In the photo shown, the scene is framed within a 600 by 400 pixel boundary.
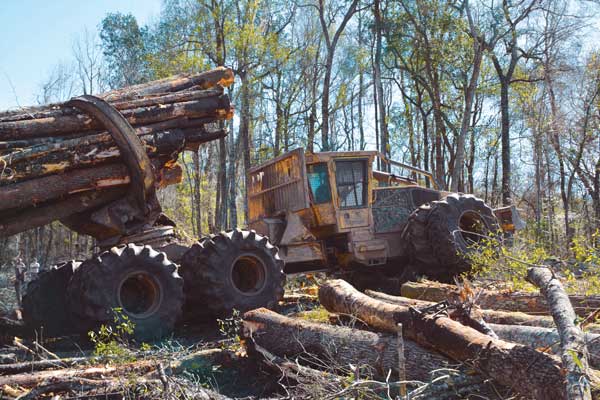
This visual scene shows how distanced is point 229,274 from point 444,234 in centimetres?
422

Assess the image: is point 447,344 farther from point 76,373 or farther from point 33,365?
point 33,365

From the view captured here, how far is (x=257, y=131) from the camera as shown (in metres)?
39.3

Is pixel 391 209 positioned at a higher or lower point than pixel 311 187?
lower

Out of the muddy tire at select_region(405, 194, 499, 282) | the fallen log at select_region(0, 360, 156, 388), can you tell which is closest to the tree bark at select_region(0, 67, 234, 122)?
the fallen log at select_region(0, 360, 156, 388)

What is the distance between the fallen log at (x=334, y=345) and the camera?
14.8ft

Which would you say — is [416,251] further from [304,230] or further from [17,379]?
[17,379]

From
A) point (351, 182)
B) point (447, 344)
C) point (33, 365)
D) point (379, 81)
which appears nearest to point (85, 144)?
point (33, 365)

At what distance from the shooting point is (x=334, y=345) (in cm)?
523

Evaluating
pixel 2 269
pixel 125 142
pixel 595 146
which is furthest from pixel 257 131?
pixel 125 142

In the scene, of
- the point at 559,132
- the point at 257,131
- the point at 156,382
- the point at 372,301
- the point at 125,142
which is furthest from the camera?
the point at 257,131

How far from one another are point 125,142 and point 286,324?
11.4 feet

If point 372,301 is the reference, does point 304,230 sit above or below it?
above

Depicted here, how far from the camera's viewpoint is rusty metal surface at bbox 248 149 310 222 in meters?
10.4

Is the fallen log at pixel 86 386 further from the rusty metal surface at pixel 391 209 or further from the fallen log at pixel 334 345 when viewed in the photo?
the rusty metal surface at pixel 391 209
